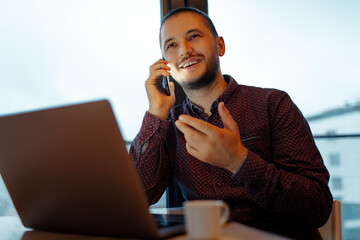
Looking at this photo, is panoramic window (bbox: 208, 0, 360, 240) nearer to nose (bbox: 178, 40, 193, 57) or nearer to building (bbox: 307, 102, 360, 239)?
building (bbox: 307, 102, 360, 239)

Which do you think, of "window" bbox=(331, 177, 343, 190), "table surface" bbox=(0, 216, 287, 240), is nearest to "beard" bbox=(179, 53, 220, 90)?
"table surface" bbox=(0, 216, 287, 240)

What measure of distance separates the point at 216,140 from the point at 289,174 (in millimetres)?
336

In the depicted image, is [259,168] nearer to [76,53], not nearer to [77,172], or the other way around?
[77,172]

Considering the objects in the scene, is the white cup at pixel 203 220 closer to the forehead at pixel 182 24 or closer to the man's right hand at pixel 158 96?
the man's right hand at pixel 158 96

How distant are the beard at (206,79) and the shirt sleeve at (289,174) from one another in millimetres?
294

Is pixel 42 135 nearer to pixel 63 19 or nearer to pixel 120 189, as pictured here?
pixel 120 189

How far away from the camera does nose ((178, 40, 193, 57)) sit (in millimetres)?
1540

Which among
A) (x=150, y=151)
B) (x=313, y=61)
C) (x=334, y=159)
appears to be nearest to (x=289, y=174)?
(x=150, y=151)

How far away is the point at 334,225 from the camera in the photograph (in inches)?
48.9

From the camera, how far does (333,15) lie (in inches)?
79.6

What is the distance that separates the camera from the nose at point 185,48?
154 centimetres

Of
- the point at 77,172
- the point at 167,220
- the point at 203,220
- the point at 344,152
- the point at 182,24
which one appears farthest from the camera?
the point at 344,152

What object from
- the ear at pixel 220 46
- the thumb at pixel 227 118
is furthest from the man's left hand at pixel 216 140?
the ear at pixel 220 46

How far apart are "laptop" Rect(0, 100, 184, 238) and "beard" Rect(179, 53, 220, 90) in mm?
801
